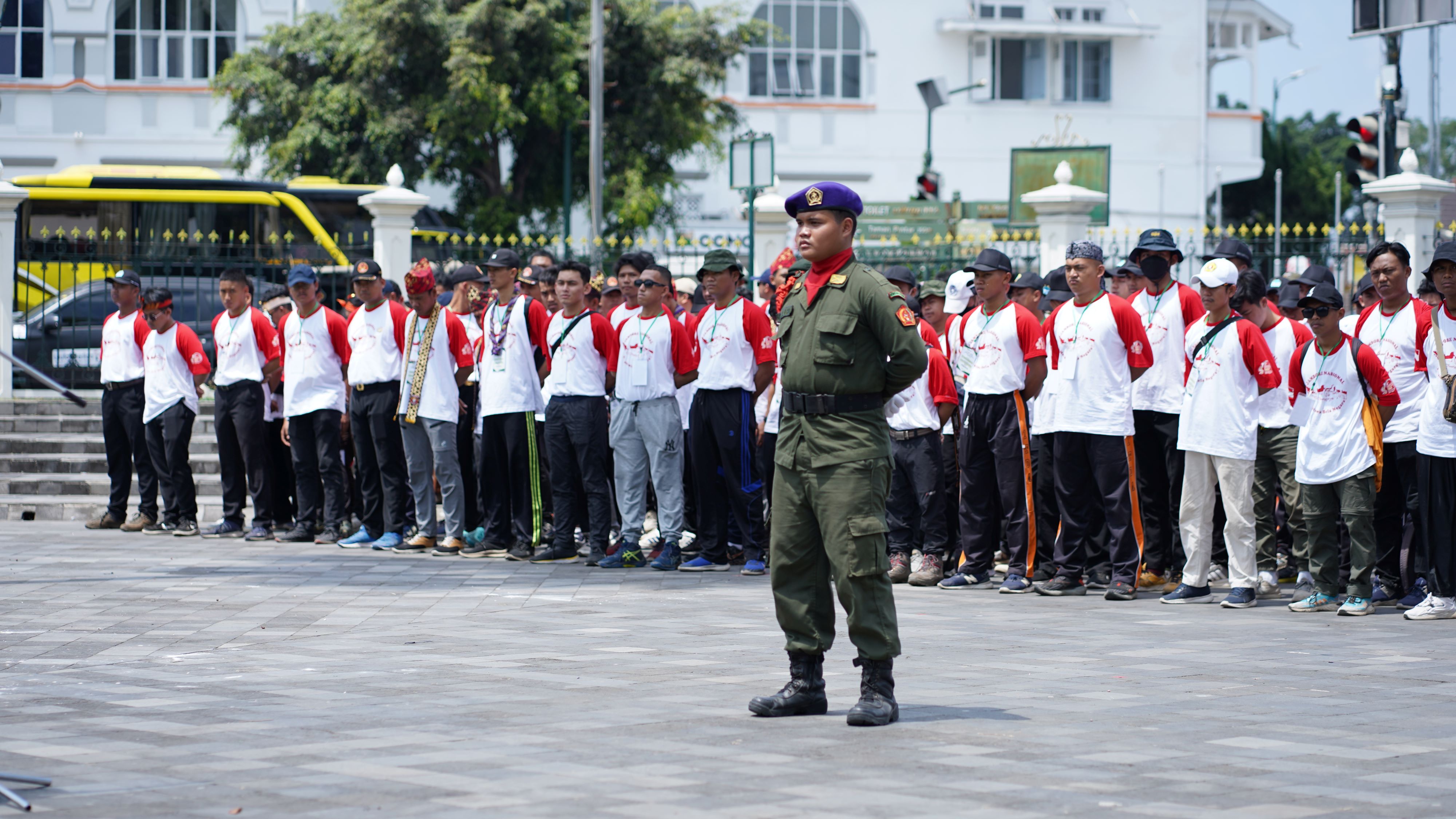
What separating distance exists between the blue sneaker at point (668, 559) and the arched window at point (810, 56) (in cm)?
3858

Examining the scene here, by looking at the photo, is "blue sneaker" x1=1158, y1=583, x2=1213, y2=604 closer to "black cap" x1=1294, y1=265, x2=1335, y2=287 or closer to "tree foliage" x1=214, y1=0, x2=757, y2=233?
"black cap" x1=1294, y1=265, x2=1335, y2=287

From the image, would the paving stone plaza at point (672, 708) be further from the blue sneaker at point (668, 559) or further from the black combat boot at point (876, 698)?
the blue sneaker at point (668, 559)

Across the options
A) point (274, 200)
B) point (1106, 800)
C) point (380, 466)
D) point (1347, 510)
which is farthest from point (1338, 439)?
point (274, 200)

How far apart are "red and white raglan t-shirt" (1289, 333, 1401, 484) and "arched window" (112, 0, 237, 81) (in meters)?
37.8

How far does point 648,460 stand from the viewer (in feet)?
38.7

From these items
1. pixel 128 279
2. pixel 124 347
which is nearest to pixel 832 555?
pixel 124 347

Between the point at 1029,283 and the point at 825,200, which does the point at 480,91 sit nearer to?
the point at 1029,283

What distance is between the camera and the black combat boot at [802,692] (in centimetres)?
608

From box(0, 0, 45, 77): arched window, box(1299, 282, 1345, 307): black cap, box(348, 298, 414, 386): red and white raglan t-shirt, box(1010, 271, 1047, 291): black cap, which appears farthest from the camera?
box(0, 0, 45, 77): arched window

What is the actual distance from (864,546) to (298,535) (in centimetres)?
811

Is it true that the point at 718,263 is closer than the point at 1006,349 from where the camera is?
No

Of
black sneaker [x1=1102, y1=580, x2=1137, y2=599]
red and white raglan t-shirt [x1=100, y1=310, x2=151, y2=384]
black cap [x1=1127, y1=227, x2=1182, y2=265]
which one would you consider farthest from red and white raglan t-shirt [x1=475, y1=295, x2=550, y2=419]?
black sneaker [x1=1102, y1=580, x2=1137, y2=599]

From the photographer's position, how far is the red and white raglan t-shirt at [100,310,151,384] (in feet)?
44.7

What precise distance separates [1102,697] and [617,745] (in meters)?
2.05
